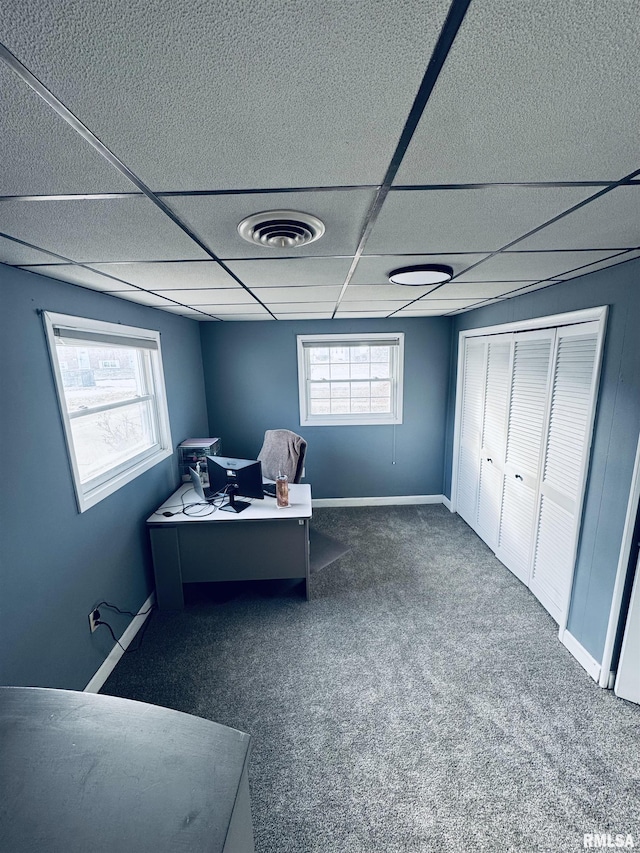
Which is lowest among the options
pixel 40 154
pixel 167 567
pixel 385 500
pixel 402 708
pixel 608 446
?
pixel 402 708

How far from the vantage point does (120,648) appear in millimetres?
2373

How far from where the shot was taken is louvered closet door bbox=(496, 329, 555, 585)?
8.80ft

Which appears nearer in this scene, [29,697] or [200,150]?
[200,150]

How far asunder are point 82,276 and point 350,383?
3.09m

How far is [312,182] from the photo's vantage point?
0.91 m

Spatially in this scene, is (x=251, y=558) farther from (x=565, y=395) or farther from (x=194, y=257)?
(x=565, y=395)

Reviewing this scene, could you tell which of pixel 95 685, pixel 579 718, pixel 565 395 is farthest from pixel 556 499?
pixel 95 685

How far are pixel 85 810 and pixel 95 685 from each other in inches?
73.6

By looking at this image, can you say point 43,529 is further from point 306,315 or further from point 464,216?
point 306,315

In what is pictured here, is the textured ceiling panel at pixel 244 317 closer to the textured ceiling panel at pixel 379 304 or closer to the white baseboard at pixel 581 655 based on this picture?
the textured ceiling panel at pixel 379 304

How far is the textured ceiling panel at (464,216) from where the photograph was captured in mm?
1001

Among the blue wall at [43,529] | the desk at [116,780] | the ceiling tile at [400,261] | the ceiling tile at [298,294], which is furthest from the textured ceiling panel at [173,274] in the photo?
the desk at [116,780]

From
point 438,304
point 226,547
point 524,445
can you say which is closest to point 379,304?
point 438,304

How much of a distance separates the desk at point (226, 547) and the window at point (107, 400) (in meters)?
0.57
